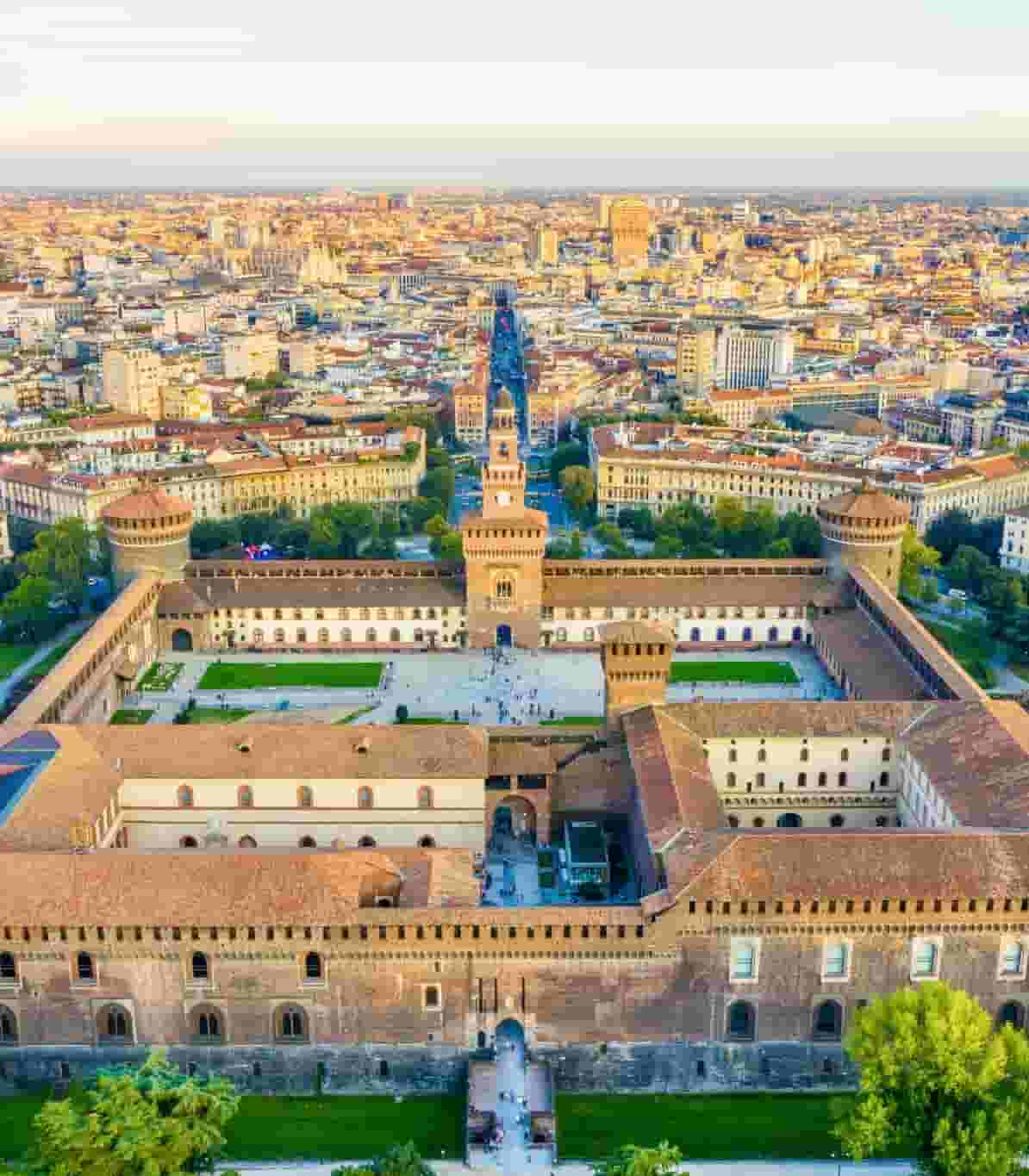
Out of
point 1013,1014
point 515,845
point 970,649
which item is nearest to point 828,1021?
point 1013,1014

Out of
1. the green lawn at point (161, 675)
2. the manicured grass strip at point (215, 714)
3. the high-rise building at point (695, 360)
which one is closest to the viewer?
the manicured grass strip at point (215, 714)

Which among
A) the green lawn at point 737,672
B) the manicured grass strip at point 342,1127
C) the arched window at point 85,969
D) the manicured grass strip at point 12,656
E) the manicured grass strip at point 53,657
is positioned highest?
the arched window at point 85,969

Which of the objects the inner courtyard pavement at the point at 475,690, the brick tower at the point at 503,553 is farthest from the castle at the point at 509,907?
the brick tower at the point at 503,553

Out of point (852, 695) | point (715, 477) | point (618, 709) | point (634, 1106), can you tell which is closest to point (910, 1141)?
point (634, 1106)

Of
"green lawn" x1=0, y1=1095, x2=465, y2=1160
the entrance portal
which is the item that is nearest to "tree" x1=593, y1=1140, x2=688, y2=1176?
"green lawn" x1=0, y1=1095, x2=465, y2=1160

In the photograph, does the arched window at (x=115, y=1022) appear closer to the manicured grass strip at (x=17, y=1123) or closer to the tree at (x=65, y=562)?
the manicured grass strip at (x=17, y=1123)

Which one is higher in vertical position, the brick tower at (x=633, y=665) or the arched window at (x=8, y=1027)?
the brick tower at (x=633, y=665)

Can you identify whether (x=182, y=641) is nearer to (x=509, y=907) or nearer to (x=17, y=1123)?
(x=509, y=907)
